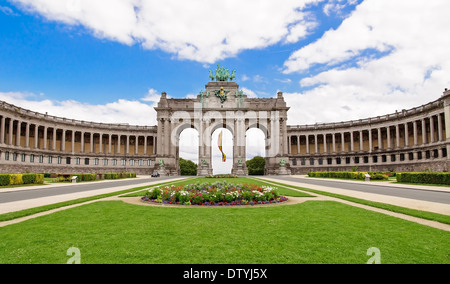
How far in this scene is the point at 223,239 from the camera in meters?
7.80

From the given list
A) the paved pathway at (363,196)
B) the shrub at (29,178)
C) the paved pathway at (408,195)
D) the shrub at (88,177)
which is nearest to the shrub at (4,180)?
the shrub at (29,178)

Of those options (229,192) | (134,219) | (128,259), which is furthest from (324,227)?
(229,192)

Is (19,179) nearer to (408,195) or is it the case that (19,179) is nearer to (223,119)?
(408,195)

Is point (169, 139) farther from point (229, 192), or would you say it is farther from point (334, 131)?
point (229, 192)

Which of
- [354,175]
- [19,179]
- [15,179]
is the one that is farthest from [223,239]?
[354,175]

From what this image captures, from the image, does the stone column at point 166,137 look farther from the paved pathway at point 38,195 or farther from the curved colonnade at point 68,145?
the paved pathway at point 38,195

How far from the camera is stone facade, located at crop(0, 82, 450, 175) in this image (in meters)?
75.7

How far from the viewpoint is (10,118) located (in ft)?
209

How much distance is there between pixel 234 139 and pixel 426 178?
2247 inches

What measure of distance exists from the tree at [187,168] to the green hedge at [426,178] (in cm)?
10226

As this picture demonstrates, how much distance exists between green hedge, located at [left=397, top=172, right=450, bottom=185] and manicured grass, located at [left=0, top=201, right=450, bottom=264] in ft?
90.9

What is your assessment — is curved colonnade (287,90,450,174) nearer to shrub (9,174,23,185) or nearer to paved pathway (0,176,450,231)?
paved pathway (0,176,450,231)

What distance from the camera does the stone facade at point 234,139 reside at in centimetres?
7569
